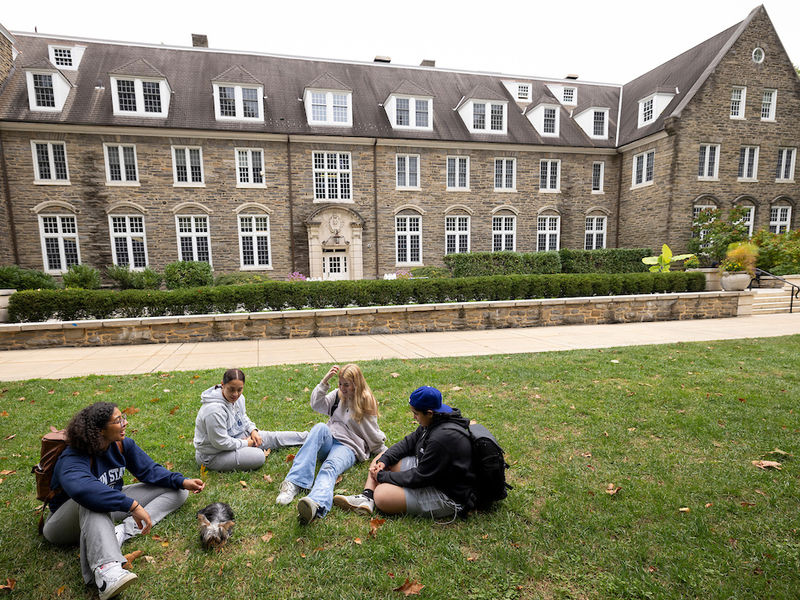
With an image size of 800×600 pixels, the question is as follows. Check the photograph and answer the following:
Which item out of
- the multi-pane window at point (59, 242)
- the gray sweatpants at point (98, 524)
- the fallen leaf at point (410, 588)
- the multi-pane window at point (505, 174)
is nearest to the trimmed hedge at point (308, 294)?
the gray sweatpants at point (98, 524)

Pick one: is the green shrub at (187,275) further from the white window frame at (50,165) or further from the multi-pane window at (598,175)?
the multi-pane window at (598,175)

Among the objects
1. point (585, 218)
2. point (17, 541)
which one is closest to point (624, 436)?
point (17, 541)

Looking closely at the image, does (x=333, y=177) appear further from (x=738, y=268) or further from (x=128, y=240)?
(x=738, y=268)

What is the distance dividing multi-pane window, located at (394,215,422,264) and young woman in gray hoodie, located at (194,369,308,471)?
19.1 metres

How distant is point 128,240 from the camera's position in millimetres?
19688

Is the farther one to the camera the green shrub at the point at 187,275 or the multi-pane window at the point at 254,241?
the multi-pane window at the point at 254,241

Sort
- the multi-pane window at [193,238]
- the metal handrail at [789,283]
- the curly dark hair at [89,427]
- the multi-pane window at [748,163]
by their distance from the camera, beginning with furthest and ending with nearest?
the multi-pane window at [748,163] < the multi-pane window at [193,238] < the metal handrail at [789,283] < the curly dark hair at [89,427]

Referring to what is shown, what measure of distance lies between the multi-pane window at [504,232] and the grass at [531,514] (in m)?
18.5

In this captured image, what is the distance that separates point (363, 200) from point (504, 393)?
17833 mm

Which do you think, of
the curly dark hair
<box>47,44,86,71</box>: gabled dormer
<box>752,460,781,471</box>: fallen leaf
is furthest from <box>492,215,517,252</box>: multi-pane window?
<box>47,44,86,71</box>: gabled dormer

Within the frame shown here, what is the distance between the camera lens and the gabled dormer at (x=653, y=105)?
22.9 metres

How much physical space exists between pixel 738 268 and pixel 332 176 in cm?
1847

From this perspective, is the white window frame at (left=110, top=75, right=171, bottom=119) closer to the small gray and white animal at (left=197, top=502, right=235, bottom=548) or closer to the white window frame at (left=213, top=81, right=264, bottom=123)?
the white window frame at (left=213, top=81, right=264, bottom=123)

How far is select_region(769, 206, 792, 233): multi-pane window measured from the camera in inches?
915
